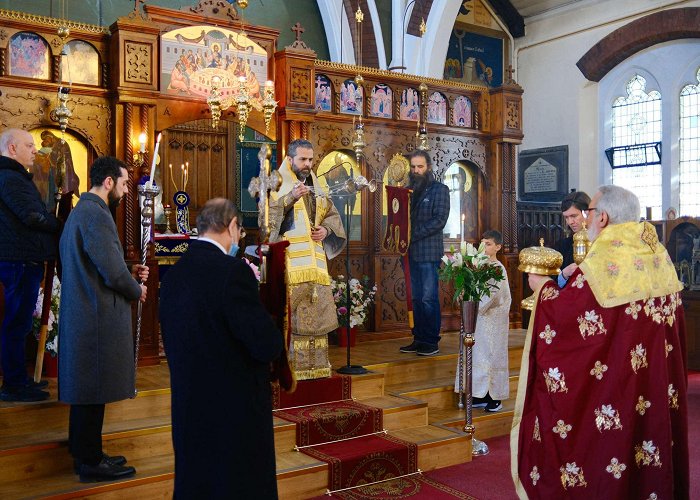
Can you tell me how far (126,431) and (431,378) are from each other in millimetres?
3148

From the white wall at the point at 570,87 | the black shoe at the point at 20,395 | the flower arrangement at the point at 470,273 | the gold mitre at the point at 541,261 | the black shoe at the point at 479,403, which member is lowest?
the black shoe at the point at 479,403

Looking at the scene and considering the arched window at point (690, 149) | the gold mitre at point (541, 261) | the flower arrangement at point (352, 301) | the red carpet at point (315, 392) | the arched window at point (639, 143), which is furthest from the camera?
the arched window at point (639, 143)

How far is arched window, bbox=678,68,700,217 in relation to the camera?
13.4 meters

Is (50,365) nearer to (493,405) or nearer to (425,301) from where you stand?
(425,301)

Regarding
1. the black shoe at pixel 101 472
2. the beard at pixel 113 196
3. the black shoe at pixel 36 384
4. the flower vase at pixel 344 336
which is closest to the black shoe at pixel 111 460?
the black shoe at pixel 101 472

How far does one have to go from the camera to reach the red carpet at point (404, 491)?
499 cm

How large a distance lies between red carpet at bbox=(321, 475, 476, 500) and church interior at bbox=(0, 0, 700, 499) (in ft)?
0.16

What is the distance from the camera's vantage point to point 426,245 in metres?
7.27

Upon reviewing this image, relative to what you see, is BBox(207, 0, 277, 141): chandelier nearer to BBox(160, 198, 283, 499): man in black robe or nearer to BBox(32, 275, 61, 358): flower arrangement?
BBox(32, 275, 61, 358): flower arrangement

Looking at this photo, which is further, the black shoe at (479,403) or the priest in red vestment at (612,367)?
the black shoe at (479,403)

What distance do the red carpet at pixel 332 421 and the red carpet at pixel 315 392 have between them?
9cm

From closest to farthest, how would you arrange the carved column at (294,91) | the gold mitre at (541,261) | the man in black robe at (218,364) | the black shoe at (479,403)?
the man in black robe at (218,364) < the gold mitre at (541,261) < the black shoe at (479,403) < the carved column at (294,91)

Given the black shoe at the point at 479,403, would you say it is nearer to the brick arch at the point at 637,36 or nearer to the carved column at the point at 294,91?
the carved column at the point at 294,91

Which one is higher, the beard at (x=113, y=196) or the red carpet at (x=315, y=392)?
the beard at (x=113, y=196)
